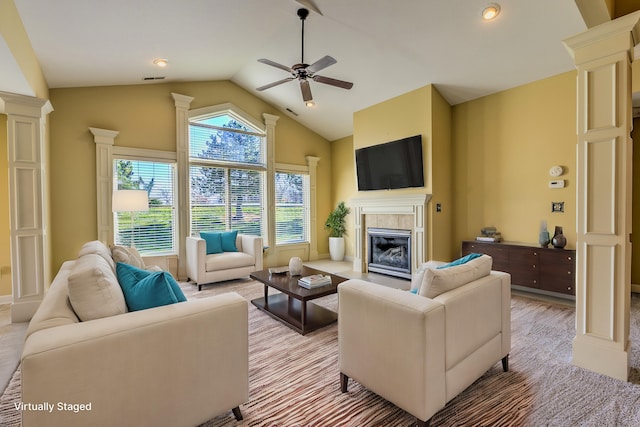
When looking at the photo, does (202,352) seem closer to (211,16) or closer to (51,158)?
(211,16)

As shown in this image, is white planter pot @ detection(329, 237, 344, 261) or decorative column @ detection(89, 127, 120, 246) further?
white planter pot @ detection(329, 237, 344, 261)

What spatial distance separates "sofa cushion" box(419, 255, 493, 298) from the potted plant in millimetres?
4725

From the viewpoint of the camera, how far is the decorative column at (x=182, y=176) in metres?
4.94

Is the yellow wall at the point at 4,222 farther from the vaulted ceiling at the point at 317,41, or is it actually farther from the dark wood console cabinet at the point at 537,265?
the dark wood console cabinet at the point at 537,265

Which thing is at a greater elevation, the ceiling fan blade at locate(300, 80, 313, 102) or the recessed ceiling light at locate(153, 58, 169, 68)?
the recessed ceiling light at locate(153, 58, 169, 68)

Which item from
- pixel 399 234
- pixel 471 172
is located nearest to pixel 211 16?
pixel 399 234

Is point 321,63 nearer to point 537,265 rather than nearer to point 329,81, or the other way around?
point 329,81

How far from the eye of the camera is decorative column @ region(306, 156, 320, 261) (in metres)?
6.69

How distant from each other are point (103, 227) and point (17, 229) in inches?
47.5

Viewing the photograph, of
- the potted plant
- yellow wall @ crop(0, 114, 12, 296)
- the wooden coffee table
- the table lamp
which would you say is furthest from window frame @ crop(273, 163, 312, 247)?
yellow wall @ crop(0, 114, 12, 296)

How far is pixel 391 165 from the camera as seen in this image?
4.98 meters

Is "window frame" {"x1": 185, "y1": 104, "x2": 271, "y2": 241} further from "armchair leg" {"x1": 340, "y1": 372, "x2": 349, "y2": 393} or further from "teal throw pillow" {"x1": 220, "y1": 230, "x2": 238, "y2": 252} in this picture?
"armchair leg" {"x1": 340, "y1": 372, "x2": 349, "y2": 393}

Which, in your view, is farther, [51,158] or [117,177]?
[117,177]

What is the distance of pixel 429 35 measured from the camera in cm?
349
